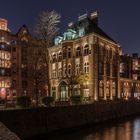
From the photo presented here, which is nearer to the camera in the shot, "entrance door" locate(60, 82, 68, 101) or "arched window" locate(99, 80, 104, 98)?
"arched window" locate(99, 80, 104, 98)

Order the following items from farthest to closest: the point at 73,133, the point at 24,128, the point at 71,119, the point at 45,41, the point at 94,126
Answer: the point at 45,41
the point at 94,126
the point at 71,119
the point at 73,133
the point at 24,128

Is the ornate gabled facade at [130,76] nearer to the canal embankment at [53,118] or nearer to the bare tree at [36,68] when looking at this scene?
the canal embankment at [53,118]

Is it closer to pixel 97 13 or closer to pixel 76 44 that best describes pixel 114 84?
pixel 76 44

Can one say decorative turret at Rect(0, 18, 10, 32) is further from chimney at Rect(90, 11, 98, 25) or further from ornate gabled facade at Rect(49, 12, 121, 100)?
chimney at Rect(90, 11, 98, 25)

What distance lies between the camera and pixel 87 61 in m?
58.3

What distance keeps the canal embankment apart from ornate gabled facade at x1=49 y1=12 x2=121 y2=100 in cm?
969

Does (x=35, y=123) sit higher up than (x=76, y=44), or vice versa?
(x=76, y=44)

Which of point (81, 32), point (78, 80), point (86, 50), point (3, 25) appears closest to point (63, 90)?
point (78, 80)

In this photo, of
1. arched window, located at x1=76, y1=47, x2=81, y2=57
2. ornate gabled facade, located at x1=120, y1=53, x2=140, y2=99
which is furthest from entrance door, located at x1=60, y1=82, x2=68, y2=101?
ornate gabled facade, located at x1=120, y1=53, x2=140, y2=99

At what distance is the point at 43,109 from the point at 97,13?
42735 mm

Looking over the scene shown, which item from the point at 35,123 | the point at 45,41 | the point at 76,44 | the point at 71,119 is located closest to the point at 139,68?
the point at 76,44

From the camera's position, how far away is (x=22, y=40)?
81875 mm

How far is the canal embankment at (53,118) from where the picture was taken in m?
27.1

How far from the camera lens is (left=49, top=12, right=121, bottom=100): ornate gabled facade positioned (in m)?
56.6
